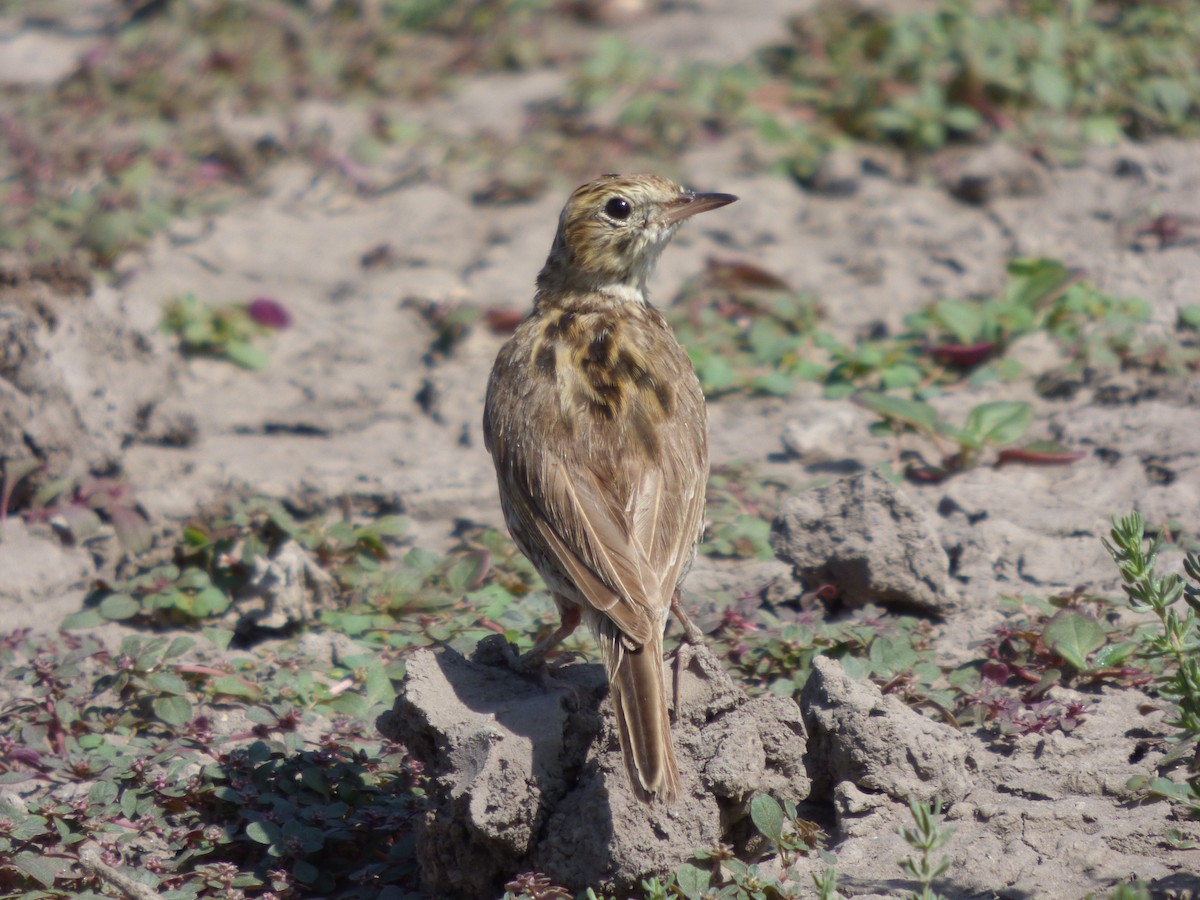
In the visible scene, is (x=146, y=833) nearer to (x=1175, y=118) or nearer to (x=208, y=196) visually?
(x=208, y=196)

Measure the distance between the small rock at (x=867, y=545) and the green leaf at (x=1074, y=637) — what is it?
1.79 ft

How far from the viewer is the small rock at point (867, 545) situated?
17.0 ft

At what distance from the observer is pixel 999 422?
6.32 meters

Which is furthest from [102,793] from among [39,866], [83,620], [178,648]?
[83,620]

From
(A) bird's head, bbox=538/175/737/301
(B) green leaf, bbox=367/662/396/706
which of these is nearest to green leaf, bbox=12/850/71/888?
(B) green leaf, bbox=367/662/396/706

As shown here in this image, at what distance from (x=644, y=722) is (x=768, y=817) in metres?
0.52

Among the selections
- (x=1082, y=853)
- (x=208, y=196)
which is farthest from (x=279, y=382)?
(x=1082, y=853)

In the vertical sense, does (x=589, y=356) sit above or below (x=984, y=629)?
above

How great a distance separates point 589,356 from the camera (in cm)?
512

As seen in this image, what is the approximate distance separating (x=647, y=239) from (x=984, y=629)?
1988mm

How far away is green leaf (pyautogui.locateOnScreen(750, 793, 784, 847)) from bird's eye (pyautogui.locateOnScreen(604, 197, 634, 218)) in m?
2.57

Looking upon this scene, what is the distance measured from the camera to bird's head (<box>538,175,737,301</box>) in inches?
225

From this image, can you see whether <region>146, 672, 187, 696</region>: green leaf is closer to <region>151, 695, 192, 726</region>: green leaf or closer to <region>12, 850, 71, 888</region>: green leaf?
<region>151, 695, 192, 726</region>: green leaf

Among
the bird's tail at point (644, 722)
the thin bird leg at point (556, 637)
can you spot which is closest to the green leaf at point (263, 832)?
the thin bird leg at point (556, 637)
